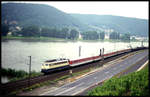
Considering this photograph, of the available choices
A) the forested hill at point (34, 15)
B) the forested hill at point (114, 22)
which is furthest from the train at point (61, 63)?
the forested hill at point (114, 22)

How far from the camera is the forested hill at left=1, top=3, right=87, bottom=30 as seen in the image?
70062 mm

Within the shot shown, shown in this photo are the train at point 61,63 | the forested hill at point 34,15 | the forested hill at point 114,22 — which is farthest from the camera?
the forested hill at point 114,22

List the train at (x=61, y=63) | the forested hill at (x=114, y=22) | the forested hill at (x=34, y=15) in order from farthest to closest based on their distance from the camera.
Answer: the forested hill at (x=114, y=22)
the forested hill at (x=34, y=15)
the train at (x=61, y=63)

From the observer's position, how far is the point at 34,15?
311 ft

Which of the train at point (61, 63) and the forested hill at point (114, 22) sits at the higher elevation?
the forested hill at point (114, 22)

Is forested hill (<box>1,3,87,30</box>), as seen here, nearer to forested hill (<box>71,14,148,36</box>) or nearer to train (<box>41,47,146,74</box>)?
forested hill (<box>71,14,148,36</box>)

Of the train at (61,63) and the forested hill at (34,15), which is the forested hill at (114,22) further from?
the train at (61,63)

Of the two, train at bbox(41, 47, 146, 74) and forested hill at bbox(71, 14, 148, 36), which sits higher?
forested hill at bbox(71, 14, 148, 36)

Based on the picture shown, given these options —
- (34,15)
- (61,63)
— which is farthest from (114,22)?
(61,63)

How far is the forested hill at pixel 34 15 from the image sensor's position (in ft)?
230

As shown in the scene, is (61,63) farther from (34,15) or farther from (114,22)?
(114,22)

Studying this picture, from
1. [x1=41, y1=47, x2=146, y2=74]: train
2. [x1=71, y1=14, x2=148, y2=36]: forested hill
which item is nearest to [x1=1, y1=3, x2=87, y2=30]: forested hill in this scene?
[x1=71, y1=14, x2=148, y2=36]: forested hill

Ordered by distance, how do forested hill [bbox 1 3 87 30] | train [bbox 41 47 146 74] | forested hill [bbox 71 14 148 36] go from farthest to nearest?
forested hill [bbox 71 14 148 36] < forested hill [bbox 1 3 87 30] < train [bbox 41 47 146 74]

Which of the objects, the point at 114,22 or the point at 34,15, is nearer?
the point at 34,15
